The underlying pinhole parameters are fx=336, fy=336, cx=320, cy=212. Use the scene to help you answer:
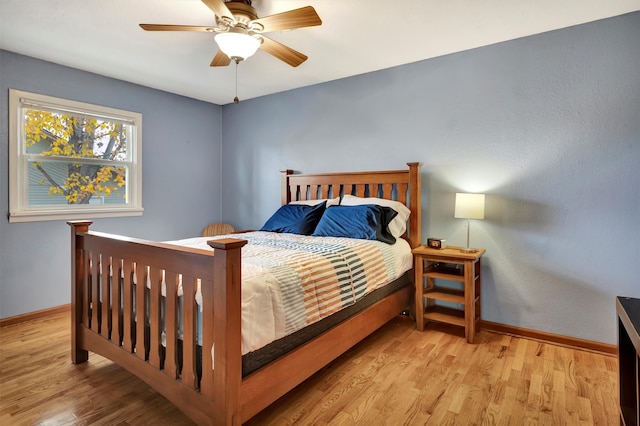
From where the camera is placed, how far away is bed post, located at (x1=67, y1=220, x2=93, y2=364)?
220cm

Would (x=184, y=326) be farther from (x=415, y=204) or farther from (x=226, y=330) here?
(x=415, y=204)

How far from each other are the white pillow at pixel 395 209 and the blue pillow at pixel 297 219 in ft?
1.05

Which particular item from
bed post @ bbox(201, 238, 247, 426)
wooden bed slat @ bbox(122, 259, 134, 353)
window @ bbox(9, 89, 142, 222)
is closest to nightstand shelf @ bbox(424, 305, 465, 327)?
bed post @ bbox(201, 238, 247, 426)

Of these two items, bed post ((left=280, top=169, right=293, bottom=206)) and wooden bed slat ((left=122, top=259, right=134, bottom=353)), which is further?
bed post ((left=280, top=169, right=293, bottom=206))

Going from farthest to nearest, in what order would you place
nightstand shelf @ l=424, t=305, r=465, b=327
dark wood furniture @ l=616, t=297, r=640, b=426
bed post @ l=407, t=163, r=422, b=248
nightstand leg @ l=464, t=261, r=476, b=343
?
bed post @ l=407, t=163, r=422, b=248 → nightstand shelf @ l=424, t=305, r=465, b=327 → nightstand leg @ l=464, t=261, r=476, b=343 → dark wood furniture @ l=616, t=297, r=640, b=426

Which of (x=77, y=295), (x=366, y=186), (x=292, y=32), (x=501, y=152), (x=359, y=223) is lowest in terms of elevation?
(x=77, y=295)

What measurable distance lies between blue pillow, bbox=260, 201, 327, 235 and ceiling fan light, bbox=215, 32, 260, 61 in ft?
5.08

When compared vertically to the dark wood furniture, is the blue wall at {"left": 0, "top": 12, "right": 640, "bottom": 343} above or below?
above

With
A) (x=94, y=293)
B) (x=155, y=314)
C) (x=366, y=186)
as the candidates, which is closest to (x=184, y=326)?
(x=155, y=314)

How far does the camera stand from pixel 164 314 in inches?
68.6

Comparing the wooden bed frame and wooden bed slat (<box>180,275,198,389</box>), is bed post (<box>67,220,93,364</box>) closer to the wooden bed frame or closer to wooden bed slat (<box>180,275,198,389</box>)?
the wooden bed frame

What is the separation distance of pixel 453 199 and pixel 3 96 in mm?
3919

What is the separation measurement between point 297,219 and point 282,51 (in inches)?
58.2

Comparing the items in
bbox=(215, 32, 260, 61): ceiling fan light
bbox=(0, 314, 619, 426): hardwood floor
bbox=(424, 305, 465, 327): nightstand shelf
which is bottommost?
bbox=(0, 314, 619, 426): hardwood floor
